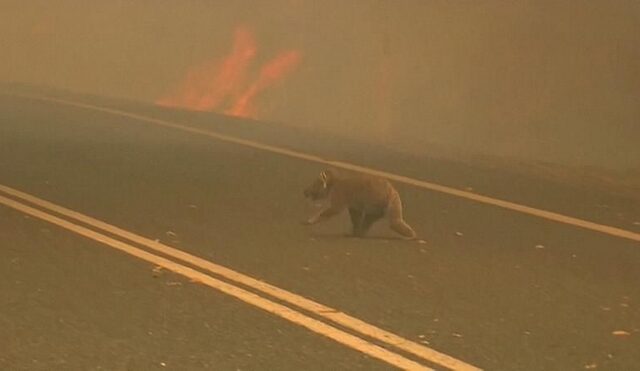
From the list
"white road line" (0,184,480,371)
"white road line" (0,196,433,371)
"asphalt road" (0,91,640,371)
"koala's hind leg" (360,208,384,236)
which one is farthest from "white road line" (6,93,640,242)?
"white road line" (0,196,433,371)

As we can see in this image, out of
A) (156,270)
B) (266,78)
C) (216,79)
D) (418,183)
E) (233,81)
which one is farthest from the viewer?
(216,79)

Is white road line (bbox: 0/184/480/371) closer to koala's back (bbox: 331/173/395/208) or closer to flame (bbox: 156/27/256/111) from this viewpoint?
koala's back (bbox: 331/173/395/208)

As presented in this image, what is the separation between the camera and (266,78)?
19.1 metres

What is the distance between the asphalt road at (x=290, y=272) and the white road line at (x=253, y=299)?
80 mm

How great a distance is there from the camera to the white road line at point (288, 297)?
625 centimetres

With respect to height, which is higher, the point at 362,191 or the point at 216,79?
the point at 362,191

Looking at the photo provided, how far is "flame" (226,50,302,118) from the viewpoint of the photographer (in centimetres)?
1895

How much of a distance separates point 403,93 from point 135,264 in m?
9.27

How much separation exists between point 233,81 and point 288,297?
12529mm

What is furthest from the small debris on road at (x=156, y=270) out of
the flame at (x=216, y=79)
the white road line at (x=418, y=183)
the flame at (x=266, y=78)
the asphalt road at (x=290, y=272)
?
the flame at (x=216, y=79)

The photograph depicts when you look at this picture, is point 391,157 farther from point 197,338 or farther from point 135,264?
point 197,338

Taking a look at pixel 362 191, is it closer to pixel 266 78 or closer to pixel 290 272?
pixel 290 272

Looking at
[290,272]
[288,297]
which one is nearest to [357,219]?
[290,272]

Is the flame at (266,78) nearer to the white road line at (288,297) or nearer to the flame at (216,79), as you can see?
the flame at (216,79)
